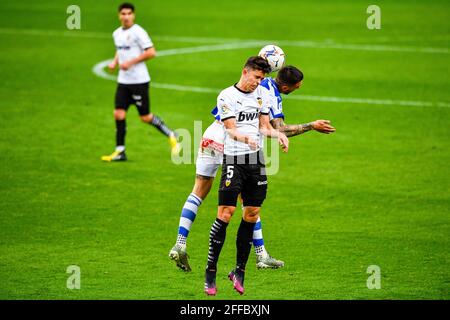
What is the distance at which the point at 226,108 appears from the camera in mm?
10117

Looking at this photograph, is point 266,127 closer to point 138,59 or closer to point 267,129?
point 267,129

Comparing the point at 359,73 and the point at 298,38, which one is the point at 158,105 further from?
the point at 298,38

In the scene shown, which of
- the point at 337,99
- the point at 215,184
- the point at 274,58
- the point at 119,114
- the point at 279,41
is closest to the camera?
the point at 274,58

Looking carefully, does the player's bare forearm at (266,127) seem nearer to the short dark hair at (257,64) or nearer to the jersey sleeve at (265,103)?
the jersey sleeve at (265,103)

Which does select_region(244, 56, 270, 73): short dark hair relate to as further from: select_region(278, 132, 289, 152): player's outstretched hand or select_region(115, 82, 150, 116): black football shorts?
select_region(115, 82, 150, 116): black football shorts

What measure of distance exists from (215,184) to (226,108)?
19.5 ft

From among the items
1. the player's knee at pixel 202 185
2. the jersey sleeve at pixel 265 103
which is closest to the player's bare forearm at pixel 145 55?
the player's knee at pixel 202 185

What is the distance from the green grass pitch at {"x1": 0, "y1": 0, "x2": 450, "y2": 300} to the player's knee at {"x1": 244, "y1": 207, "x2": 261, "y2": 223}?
2.70ft

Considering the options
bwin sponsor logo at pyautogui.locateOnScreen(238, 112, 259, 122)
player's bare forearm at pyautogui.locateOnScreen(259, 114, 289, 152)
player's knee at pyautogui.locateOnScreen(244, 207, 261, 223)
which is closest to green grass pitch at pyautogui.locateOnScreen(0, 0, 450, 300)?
player's knee at pyautogui.locateOnScreen(244, 207, 261, 223)

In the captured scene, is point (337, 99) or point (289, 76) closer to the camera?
point (289, 76)

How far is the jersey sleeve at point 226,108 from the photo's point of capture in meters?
10.1

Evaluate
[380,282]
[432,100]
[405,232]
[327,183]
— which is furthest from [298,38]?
[380,282]

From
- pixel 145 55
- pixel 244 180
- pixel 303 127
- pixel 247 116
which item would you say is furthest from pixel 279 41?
pixel 244 180

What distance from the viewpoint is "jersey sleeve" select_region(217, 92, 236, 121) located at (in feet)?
33.2
